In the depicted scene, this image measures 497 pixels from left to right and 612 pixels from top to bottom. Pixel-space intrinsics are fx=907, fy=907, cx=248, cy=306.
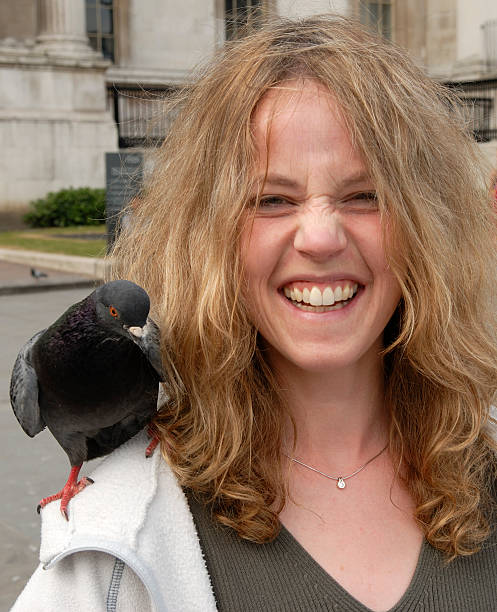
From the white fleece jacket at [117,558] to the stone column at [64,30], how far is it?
21242 millimetres

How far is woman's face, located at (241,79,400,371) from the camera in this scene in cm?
171

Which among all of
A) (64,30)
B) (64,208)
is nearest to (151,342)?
(64,208)

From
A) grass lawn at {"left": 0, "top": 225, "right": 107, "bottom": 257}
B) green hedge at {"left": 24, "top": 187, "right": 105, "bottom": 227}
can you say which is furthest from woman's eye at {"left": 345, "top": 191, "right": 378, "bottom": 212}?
green hedge at {"left": 24, "top": 187, "right": 105, "bottom": 227}

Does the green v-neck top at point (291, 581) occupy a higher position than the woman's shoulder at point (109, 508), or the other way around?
the woman's shoulder at point (109, 508)

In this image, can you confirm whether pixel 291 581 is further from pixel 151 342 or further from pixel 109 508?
pixel 151 342

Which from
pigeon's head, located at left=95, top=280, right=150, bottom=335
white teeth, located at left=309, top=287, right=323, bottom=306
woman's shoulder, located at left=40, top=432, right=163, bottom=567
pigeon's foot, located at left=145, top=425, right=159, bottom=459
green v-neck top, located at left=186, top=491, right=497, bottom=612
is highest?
white teeth, located at left=309, top=287, right=323, bottom=306

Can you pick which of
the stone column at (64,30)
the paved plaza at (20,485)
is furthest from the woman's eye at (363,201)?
the stone column at (64,30)

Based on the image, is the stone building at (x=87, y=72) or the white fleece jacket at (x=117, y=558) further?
the stone building at (x=87, y=72)

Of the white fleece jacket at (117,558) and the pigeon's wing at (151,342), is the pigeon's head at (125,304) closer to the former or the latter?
the pigeon's wing at (151,342)

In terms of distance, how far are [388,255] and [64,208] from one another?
64.7ft

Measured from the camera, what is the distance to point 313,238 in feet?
5.57

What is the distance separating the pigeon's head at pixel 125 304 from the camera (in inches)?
73.9

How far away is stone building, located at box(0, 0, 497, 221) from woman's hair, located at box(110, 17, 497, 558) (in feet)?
56.7

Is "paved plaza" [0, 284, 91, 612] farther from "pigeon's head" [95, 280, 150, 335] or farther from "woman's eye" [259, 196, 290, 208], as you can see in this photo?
"woman's eye" [259, 196, 290, 208]
